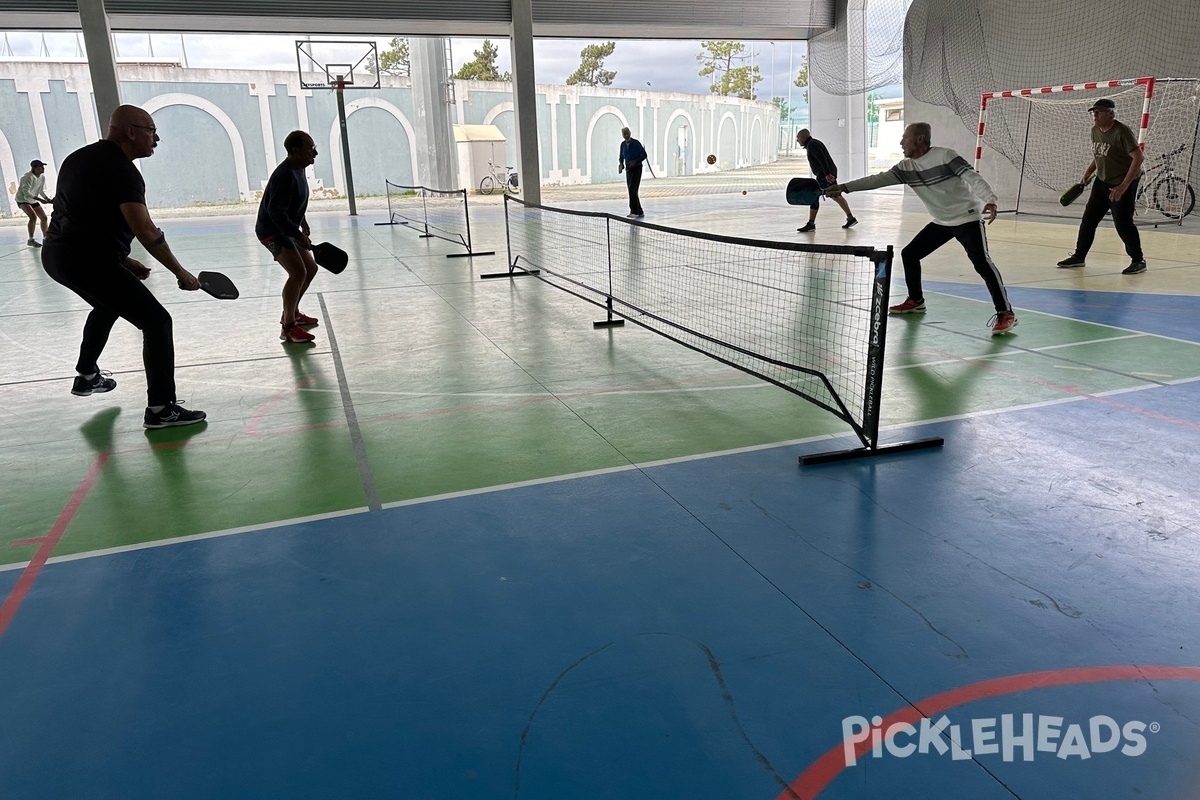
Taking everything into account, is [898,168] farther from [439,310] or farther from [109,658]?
[109,658]

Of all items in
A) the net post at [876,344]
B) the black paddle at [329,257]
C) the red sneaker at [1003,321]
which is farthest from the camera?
the black paddle at [329,257]

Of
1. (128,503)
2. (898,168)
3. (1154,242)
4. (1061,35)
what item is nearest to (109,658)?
(128,503)

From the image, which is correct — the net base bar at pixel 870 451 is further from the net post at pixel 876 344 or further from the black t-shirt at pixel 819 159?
the black t-shirt at pixel 819 159

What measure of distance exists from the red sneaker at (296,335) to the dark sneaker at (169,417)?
8.33 ft

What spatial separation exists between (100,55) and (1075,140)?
922 inches

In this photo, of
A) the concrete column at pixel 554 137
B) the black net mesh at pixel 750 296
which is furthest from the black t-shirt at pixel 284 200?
the concrete column at pixel 554 137

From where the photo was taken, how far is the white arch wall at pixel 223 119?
33031 millimetres

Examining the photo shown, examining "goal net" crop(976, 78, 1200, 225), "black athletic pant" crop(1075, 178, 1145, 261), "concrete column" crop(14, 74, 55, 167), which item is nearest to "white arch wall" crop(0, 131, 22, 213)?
"concrete column" crop(14, 74, 55, 167)

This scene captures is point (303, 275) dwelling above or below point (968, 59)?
below

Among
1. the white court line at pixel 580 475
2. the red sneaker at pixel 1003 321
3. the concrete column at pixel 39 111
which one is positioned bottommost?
the white court line at pixel 580 475

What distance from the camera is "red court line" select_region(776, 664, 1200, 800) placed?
2.60 meters

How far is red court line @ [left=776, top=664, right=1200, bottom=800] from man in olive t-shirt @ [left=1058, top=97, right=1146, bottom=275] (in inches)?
351

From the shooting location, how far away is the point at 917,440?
5.11 meters

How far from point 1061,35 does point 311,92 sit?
2742 centimetres
